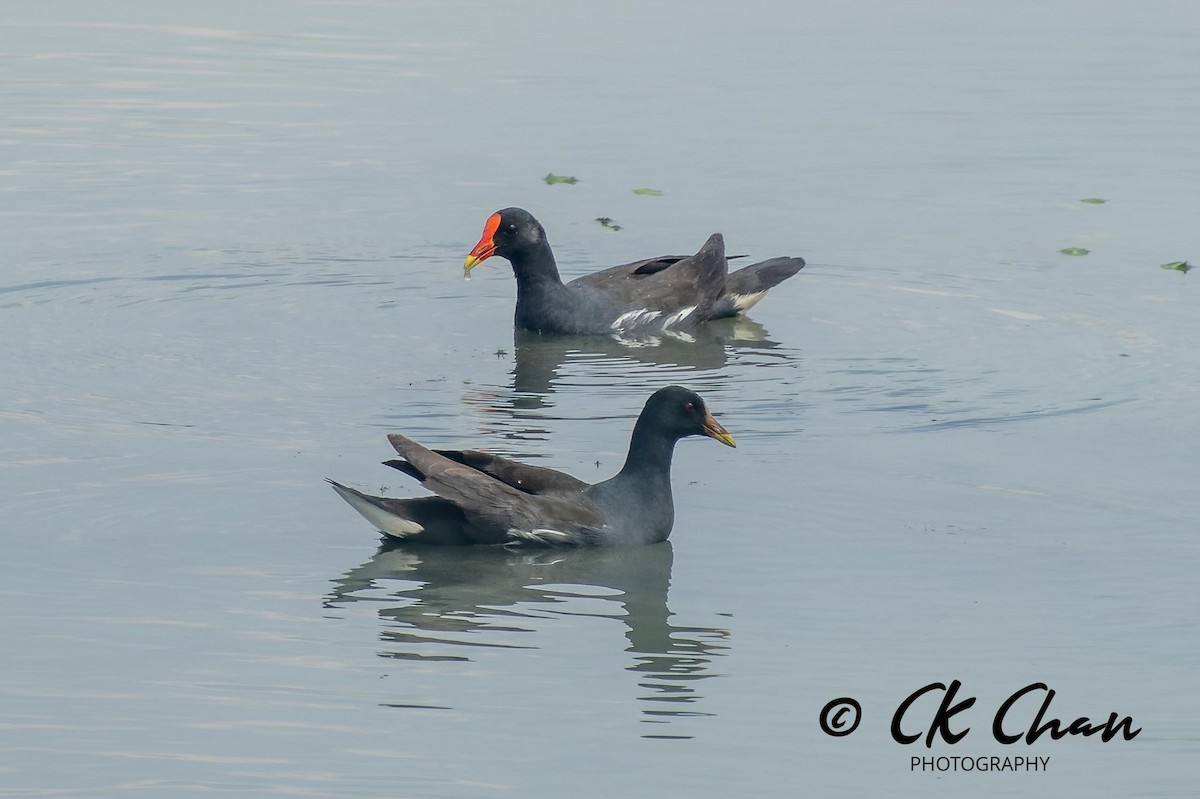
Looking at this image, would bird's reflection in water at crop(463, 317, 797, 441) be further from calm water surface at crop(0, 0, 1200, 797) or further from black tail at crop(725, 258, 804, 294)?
black tail at crop(725, 258, 804, 294)

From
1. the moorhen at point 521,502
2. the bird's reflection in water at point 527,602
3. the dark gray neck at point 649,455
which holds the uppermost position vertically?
the dark gray neck at point 649,455

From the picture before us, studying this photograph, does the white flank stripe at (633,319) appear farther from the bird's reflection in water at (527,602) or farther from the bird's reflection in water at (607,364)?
the bird's reflection in water at (527,602)

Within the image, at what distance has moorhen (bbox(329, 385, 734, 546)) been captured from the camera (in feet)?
36.2

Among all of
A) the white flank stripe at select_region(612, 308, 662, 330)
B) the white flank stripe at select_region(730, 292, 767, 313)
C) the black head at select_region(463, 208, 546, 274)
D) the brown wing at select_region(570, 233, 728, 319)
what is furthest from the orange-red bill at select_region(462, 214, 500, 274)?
the white flank stripe at select_region(730, 292, 767, 313)

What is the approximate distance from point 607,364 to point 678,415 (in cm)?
448

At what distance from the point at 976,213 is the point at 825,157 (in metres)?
2.55

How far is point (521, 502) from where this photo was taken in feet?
36.4

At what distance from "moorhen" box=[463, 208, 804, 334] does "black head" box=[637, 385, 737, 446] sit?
5.35 meters

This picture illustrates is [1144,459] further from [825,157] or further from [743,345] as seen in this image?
[825,157]

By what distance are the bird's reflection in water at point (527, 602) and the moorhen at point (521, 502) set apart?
0.10 metres

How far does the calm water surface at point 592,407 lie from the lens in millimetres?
8680

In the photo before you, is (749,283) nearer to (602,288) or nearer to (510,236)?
(602,288)

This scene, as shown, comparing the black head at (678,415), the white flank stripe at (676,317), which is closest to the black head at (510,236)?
Answer: the white flank stripe at (676,317)

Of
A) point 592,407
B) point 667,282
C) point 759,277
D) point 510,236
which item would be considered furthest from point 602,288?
point 592,407
